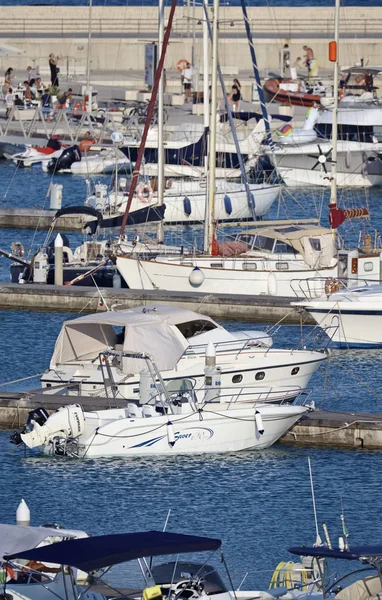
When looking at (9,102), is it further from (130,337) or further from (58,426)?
(58,426)

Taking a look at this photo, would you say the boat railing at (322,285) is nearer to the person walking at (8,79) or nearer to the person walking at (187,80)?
the person walking at (187,80)

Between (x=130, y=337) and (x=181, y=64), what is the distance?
41.6m

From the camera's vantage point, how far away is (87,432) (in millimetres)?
24000

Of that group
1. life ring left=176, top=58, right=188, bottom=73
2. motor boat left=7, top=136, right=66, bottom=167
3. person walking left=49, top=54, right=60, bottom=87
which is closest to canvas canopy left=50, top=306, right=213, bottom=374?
motor boat left=7, top=136, right=66, bottom=167

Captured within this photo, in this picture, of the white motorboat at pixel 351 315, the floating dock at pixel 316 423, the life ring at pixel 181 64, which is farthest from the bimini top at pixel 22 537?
the life ring at pixel 181 64

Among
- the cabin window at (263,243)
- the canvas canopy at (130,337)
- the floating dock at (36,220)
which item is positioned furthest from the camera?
the floating dock at (36,220)

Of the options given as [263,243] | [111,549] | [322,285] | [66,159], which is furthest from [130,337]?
[66,159]

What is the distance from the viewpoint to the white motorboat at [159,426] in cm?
2378

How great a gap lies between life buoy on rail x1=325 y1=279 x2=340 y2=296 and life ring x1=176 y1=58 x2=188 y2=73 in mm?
32073

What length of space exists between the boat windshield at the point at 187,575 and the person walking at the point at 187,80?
47.1 meters

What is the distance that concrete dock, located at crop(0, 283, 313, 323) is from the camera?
1328 inches

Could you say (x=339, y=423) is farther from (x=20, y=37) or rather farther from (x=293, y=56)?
(x=20, y=37)

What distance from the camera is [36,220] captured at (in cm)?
4559

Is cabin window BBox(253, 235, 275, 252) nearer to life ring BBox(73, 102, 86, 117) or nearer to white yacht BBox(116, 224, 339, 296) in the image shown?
white yacht BBox(116, 224, 339, 296)
